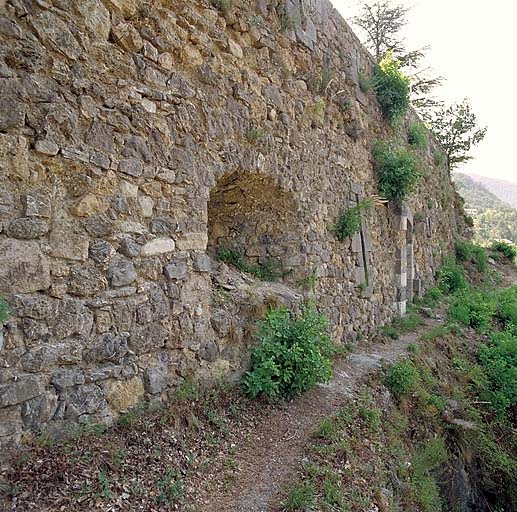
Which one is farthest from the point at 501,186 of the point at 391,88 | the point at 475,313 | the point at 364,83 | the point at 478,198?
the point at 364,83

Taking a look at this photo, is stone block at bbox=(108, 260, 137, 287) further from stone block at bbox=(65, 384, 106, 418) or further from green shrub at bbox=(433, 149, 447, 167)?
green shrub at bbox=(433, 149, 447, 167)

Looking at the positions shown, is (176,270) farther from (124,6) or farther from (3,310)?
(124,6)

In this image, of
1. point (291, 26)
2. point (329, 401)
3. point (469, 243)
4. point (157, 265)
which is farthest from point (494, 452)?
point (469, 243)

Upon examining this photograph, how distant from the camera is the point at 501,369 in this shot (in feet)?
22.5

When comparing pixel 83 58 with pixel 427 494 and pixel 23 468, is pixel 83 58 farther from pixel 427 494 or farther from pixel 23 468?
pixel 427 494

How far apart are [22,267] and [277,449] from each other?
2.27 m

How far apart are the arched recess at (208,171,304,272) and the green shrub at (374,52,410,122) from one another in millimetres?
4168

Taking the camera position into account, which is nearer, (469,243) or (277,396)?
(277,396)

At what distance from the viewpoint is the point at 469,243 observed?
15.1m

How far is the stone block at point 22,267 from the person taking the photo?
2445 millimetres

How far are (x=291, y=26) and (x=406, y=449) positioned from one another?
4.93 meters

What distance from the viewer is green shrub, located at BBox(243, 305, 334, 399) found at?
13.2ft

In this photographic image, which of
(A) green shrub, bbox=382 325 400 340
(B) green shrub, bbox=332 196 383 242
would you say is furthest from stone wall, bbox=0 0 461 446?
(A) green shrub, bbox=382 325 400 340

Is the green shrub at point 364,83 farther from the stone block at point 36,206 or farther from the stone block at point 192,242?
the stone block at point 36,206
